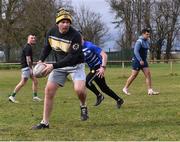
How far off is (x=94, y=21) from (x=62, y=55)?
7421 centimetres

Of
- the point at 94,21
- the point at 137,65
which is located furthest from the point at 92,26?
the point at 137,65

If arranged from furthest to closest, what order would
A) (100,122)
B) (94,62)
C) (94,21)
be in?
(94,21), (94,62), (100,122)

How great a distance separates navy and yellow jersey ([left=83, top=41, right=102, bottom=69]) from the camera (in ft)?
37.7

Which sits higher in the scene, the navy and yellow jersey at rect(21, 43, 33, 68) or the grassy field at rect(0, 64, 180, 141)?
the navy and yellow jersey at rect(21, 43, 33, 68)

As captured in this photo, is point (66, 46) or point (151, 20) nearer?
point (66, 46)

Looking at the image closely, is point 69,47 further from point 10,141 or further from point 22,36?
point 22,36

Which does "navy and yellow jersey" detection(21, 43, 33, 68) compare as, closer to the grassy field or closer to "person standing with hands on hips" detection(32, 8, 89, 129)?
the grassy field

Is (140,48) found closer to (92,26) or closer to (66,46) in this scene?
(66,46)

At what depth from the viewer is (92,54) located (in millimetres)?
11734

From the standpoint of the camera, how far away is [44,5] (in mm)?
53656

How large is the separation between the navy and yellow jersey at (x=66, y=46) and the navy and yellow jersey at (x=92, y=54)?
9.71 feet

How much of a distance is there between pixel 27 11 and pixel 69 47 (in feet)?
161

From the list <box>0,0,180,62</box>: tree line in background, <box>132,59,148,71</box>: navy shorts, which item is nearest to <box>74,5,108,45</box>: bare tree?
<box>0,0,180,62</box>: tree line in background

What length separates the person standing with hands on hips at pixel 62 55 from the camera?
26.9 ft
